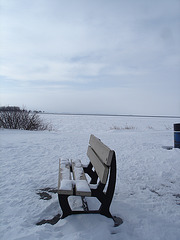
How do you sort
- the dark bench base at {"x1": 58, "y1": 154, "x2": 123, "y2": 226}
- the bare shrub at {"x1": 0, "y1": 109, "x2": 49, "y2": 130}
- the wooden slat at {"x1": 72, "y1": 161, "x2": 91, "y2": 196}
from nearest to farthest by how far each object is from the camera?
the wooden slat at {"x1": 72, "y1": 161, "x2": 91, "y2": 196}, the dark bench base at {"x1": 58, "y1": 154, "x2": 123, "y2": 226}, the bare shrub at {"x1": 0, "y1": 109, "x2": 49, "y2": 130}

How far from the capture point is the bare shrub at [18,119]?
495 inches

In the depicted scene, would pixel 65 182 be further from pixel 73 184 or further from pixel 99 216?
pixel 99 216

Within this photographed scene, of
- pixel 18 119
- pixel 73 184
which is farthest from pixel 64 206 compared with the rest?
pixel 18 119

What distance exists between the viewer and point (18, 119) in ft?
42.0

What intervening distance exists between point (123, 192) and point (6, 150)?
4.29 metres

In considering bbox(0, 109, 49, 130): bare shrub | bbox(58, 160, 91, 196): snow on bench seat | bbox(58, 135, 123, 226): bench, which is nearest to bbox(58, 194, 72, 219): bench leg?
bbox(58, 135, 123, 226): bench

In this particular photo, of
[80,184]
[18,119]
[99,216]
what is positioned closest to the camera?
[80,184]

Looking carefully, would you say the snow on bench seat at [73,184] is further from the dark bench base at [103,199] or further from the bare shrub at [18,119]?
the bare shrub at [18,119]

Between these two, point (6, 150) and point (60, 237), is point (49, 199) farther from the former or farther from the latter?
point (6, 150)

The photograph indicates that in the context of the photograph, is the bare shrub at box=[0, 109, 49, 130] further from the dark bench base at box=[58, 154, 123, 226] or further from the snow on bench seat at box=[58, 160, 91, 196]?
the dark bench base at box=[58, 154, 123, 226]

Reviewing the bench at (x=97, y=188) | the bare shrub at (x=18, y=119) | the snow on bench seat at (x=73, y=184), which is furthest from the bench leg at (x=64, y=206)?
the bare shrub at (x=18, y=119)

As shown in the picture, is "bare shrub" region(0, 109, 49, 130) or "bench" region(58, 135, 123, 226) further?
"bare shrub" region(0, 109, 49, 130)

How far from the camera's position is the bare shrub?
12.6m

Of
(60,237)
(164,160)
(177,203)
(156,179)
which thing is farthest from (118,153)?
(60,237)
